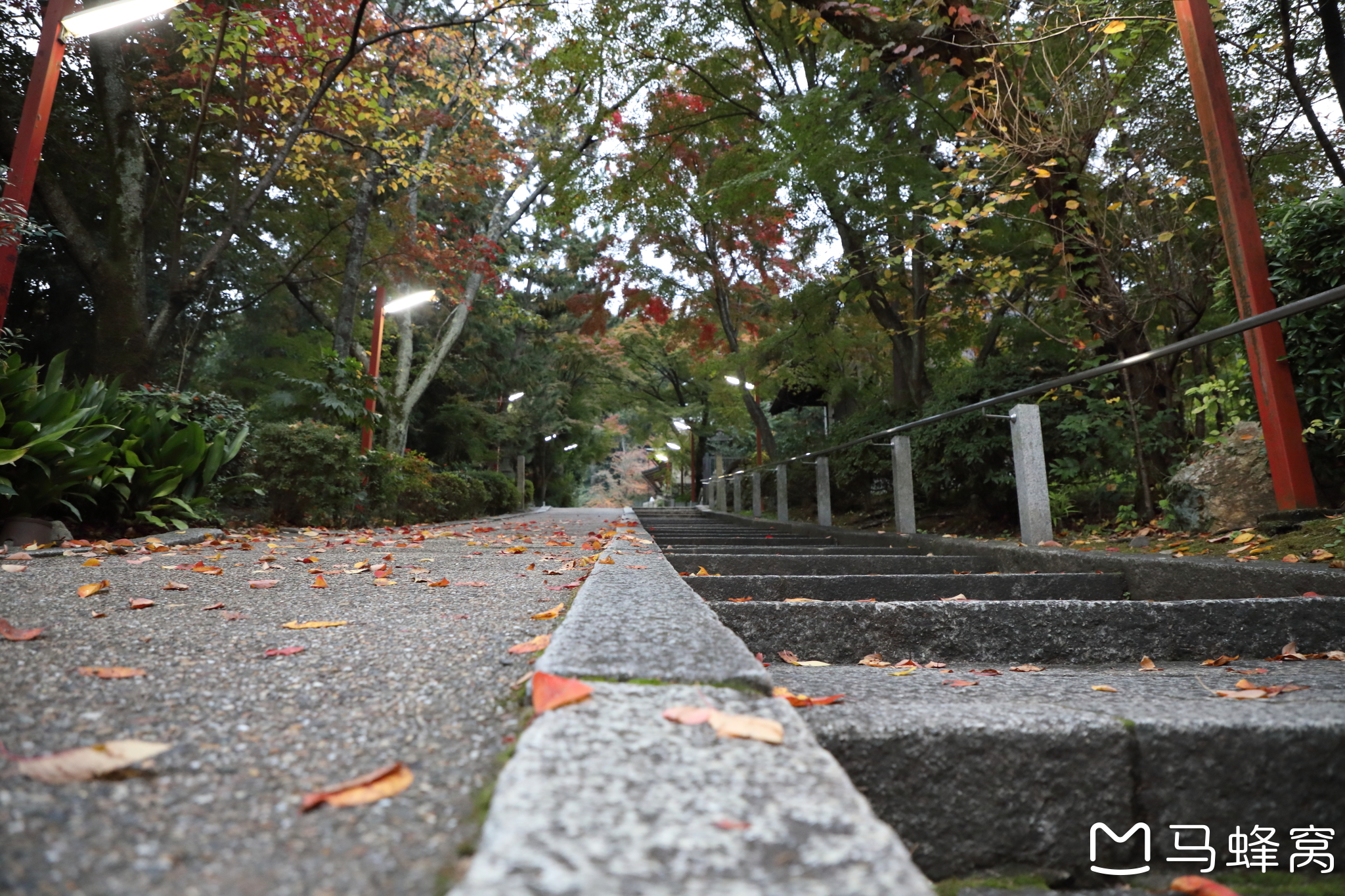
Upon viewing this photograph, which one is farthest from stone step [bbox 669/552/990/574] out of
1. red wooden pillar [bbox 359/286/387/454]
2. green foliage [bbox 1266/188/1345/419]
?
red wooden pillar [bbox 359/286/387/454]

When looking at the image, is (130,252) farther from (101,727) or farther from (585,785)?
(585,785)

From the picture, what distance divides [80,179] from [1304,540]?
535 inches

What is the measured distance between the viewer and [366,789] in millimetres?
833

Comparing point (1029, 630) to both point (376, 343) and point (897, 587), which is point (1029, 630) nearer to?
point (897, 587)

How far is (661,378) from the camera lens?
2659cm

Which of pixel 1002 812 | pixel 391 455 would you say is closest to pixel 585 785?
pixel 1002 812

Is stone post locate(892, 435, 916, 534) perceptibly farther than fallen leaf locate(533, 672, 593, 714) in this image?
Yes

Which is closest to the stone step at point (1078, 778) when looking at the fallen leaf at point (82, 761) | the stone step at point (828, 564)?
the fallen leaf at point (82, 761)

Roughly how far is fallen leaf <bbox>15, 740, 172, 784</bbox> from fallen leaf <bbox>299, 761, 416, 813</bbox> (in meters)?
0.27

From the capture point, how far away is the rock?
3.64m

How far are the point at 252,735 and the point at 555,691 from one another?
1.43 ft

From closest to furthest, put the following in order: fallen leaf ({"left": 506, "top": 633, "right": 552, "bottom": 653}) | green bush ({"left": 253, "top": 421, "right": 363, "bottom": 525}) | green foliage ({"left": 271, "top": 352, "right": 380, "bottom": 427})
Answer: fallen leaf ({"left": 506, "top": 633, "right": 552, "bottom": 653}), green bush ({"left": 253, "top": 421, "right": 363, "bottom": 525}), green foliage ({"left": 271, "top": 352, "right": 380, "bottom": 427})
